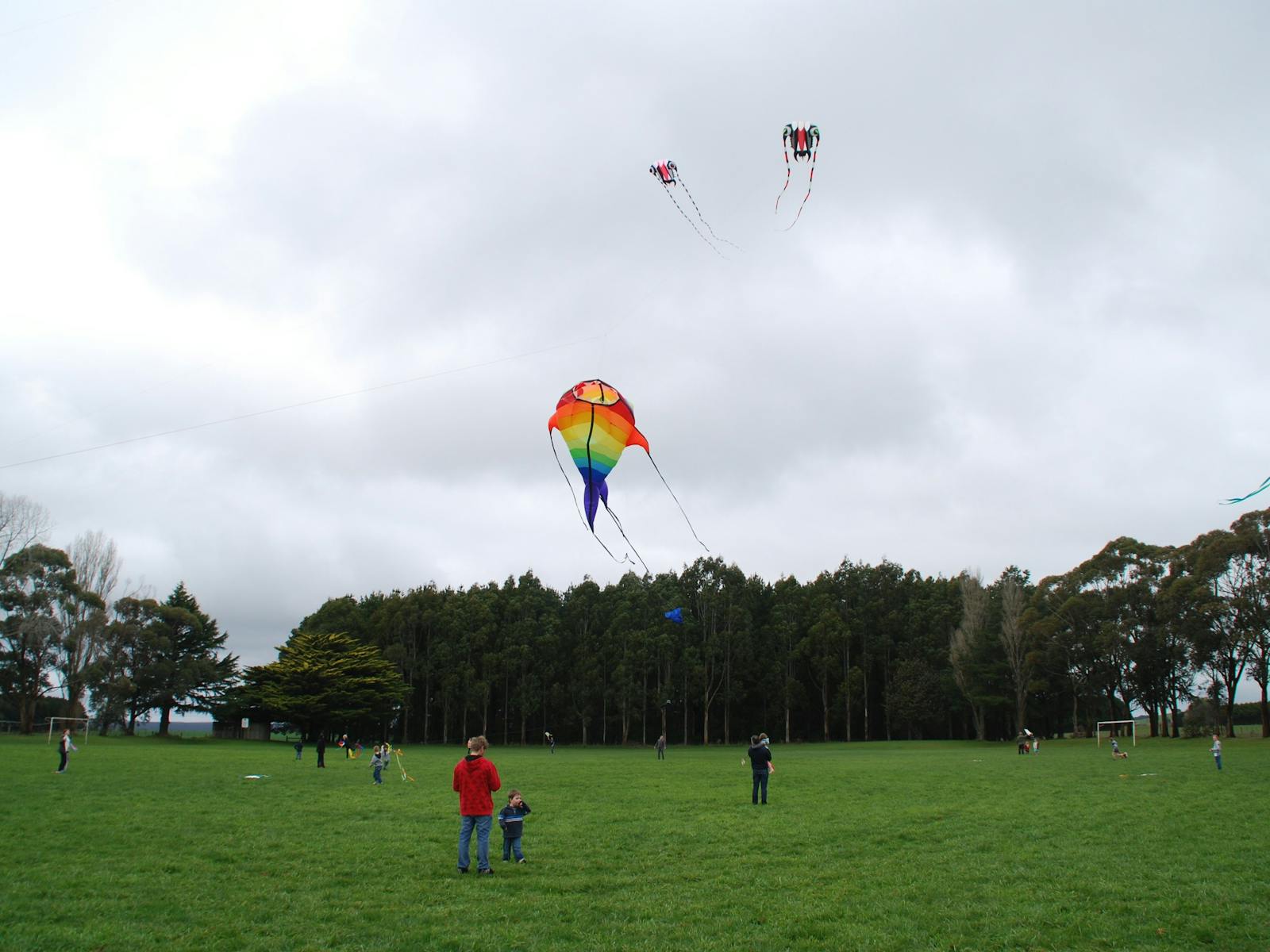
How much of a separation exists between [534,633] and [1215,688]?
4646 cm

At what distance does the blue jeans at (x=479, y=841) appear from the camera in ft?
32.4

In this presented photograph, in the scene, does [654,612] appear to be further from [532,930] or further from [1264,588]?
[532,930]

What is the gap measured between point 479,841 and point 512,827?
2.53 feet

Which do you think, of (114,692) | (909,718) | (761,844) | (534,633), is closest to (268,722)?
(114,692)

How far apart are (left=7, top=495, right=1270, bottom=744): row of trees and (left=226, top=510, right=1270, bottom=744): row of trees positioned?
0.19 metres

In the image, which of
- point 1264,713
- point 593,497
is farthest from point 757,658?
point 593,497

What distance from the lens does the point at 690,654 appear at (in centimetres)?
6738

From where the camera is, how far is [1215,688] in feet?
171

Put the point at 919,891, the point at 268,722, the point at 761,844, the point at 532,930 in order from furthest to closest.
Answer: the point at 268,722 < the point at 761,844 < the point at 919,891 < the point at 532,930

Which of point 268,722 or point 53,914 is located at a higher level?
point 53,914

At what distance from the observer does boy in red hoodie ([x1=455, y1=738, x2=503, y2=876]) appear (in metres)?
9.92

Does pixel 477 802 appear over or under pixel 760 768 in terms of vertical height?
over

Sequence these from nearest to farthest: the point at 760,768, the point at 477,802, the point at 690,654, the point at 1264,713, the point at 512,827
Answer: the point at 477,802 < the point at 512,827 < the point at 760,768 < the point at 1264,713 < the point at 690,654

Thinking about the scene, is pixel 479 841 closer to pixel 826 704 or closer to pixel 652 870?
pixel 652 870
